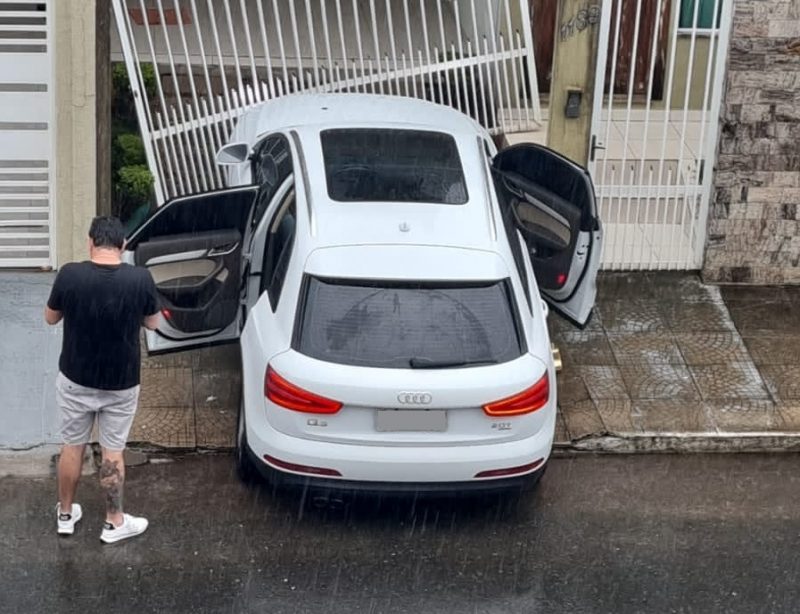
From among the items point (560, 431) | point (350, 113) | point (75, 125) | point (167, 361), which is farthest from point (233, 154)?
point (560, 431)

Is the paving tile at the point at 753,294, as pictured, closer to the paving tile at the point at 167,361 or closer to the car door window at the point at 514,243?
the car door window at the point at 514,243

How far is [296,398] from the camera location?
689cm

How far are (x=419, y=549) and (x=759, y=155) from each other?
175 inches

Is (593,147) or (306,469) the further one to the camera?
Result: (593,147)

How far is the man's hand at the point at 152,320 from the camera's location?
6.94m

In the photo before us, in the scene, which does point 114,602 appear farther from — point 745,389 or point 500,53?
point 500,53

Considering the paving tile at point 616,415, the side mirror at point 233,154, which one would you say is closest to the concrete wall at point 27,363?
the side mirror at point 233,154

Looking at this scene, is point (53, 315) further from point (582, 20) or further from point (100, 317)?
point (582, 20)

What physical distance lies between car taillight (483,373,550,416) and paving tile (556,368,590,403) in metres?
1.58

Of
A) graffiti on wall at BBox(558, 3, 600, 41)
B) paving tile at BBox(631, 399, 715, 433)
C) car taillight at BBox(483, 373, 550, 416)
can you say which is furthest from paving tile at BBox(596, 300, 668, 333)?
car taillight at BBox(483, 373, 550, 416)

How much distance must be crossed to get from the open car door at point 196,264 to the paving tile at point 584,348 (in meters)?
2.37

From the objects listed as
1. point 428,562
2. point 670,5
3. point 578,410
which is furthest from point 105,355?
point 670,5

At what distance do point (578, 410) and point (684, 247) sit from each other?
2.27m

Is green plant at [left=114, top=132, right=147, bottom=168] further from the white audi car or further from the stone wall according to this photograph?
the stone wall
